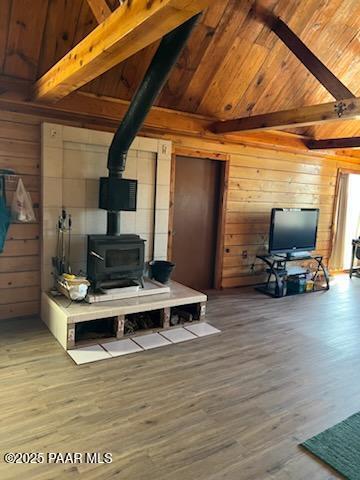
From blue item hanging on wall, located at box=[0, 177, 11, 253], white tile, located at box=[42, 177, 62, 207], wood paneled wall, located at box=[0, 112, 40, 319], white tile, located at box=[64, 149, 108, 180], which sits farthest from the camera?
white tile, located at box=[64, 149, 108, 180]

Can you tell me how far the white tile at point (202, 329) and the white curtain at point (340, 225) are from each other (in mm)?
4144

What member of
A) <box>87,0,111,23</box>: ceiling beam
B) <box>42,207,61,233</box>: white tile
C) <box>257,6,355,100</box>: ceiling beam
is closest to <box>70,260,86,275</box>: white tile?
<box>42,207,61,233</box>: white tile

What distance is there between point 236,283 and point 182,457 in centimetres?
368

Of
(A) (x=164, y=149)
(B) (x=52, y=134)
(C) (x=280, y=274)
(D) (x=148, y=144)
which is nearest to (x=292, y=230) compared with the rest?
(C) (x=280, y=274)

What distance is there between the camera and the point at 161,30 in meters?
1.83

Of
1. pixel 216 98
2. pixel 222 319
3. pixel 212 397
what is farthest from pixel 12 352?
pixel 216 98

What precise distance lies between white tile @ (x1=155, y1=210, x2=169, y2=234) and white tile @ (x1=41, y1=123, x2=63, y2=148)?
139cm

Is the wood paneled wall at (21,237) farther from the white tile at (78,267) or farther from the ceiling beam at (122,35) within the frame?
the ceiling beam at (122,35)

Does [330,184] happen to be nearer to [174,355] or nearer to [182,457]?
[174,355]

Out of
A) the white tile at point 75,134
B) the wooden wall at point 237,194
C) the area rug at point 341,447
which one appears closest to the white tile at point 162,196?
the wooden wall at point 237,194

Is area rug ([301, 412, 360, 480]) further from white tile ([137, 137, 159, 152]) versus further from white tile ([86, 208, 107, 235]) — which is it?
white tile ([137, 137, 159, 152])

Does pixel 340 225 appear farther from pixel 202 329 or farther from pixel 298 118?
pixel 202 329

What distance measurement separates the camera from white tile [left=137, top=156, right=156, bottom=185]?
4273 mm

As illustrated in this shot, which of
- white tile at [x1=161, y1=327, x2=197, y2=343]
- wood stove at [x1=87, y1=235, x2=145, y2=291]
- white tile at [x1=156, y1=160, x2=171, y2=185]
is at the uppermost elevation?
white tile at [x1=156, y1=160, x2=171, y2=185]
